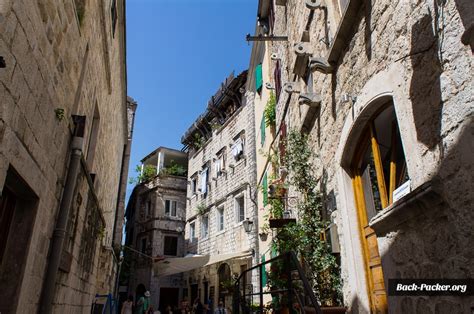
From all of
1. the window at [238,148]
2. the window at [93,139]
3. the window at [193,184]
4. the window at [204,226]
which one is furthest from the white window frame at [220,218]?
the window at [93,139]

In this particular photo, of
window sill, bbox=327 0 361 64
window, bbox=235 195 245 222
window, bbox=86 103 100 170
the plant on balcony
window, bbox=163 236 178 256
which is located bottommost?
window, bbox=86 103 100 170

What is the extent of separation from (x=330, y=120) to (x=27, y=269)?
3.73 meters

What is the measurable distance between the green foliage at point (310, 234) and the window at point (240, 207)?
33.1 ft

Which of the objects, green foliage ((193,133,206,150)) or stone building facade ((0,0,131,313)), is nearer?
stone building facade ((0,0,131,313))

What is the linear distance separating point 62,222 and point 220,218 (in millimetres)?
14061

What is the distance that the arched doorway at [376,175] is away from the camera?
10.8 feet

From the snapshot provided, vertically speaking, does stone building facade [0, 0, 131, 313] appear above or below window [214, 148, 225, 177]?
below

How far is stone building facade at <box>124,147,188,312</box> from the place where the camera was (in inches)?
811

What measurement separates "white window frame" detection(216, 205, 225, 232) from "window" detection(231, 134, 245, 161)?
2.62 meters

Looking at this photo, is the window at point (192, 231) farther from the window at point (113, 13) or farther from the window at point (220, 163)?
the window at point (113, 13)

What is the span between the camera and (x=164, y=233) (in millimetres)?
22297

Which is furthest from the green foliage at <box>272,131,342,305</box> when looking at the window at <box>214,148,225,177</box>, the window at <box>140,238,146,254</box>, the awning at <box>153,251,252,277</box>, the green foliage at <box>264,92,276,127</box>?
the window at <box>140,238,146,254</box>

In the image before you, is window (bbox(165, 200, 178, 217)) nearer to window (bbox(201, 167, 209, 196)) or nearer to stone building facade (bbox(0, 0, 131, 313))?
window (bbox(201, 167, 209, 196))

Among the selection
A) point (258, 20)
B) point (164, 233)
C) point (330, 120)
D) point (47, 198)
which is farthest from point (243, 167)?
point (47, 198)
